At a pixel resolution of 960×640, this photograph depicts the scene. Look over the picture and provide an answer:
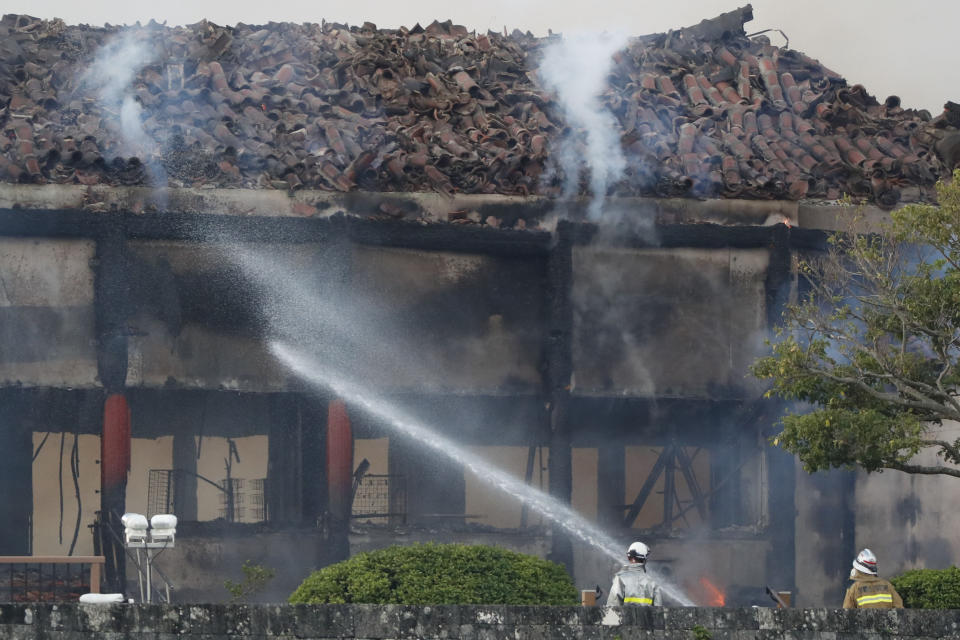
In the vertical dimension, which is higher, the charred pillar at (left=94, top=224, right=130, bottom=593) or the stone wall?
the charred pillar at (left=94, top=224, right=130, bottom=593)

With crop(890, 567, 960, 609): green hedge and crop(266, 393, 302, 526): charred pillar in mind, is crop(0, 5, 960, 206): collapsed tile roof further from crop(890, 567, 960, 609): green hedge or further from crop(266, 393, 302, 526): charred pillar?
crop(890, 567, 960, 609): green hedge

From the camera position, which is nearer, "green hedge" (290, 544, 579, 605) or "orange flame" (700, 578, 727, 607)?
"green hedge" (290, 544, 579, 605)

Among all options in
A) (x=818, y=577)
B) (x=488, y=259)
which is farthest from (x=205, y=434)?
(x=818, y=577)

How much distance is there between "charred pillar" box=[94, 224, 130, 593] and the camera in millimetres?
30062

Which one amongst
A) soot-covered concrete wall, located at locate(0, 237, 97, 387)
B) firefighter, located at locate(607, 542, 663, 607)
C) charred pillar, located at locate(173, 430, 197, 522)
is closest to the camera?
firefighter, located at locate(607, 542, 663, 607)

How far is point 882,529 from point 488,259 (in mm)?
9450

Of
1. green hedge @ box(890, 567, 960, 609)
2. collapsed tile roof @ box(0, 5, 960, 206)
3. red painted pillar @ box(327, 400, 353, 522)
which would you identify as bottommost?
green hedge @ box(890, 567, 960, 609)

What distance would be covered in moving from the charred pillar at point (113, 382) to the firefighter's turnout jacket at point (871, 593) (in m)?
15.5

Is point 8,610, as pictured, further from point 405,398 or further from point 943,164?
point 943,164

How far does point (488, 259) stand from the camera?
104 feet

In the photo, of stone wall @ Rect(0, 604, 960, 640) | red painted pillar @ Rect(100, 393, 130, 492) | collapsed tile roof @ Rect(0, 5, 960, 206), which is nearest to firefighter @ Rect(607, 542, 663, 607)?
stone wall @ Rect(0, 604, 960, 640)

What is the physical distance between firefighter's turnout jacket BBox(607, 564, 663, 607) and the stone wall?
1809mm

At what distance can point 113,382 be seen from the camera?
99.5ft

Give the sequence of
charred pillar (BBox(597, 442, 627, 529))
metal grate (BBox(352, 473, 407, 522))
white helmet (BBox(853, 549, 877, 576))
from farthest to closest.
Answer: charred pillar (BBox(597, 442, 627, 529)) < metal grate (BBox(352, 473, 407, 522)) < white helmet (BBox(853, 549, 877, 576))
